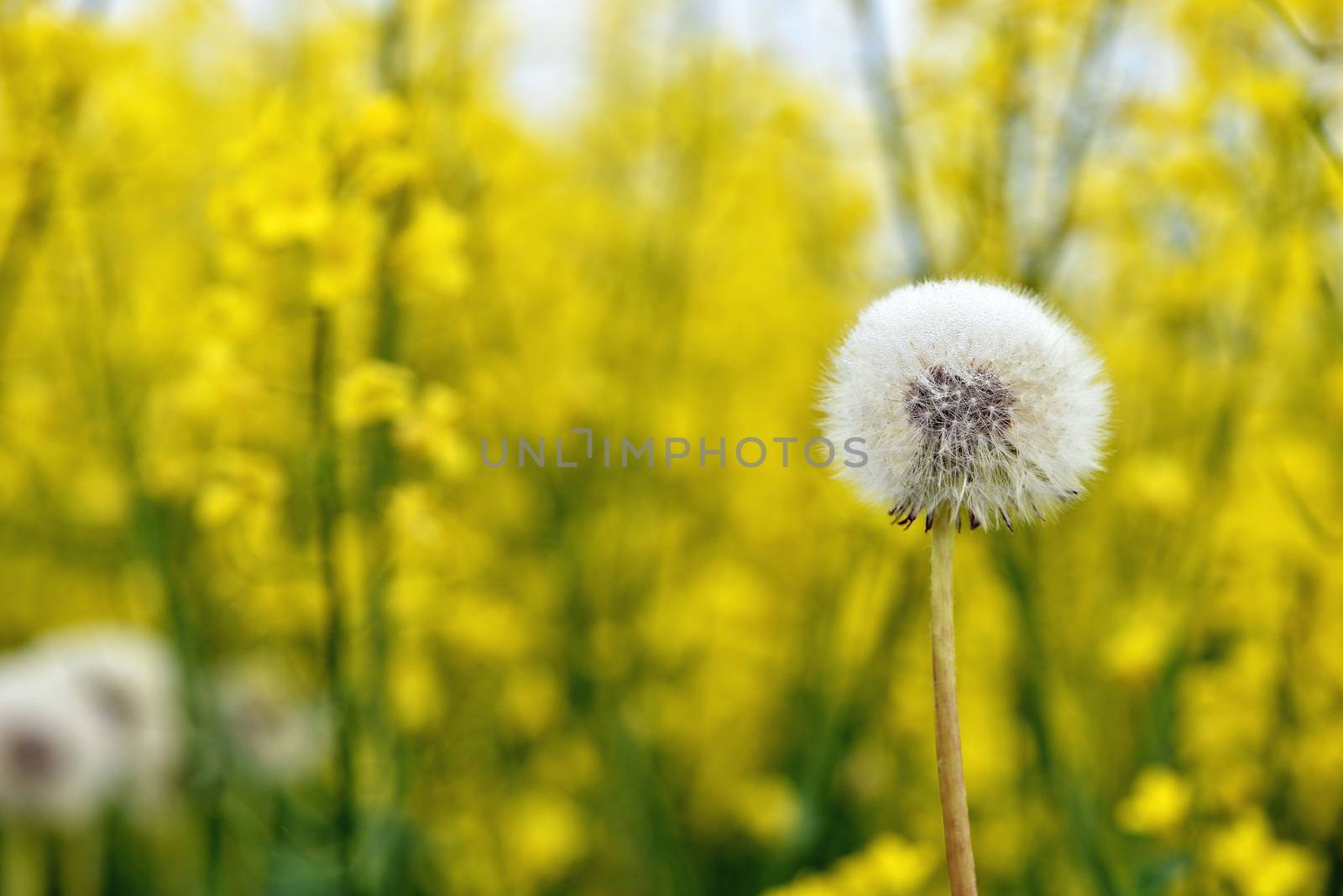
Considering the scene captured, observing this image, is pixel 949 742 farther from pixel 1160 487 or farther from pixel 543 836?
pixel 543 836

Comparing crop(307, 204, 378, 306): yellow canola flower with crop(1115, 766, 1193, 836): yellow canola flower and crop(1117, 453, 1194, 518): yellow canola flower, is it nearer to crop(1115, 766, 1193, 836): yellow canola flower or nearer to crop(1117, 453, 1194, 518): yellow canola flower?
crop(1115, 766, 1193, 836): yellow canola flower

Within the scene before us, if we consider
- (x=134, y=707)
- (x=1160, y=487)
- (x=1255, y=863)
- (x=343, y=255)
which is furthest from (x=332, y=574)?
(x=134, y=707)

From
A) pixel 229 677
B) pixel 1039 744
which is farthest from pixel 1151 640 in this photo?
pixel 229 677

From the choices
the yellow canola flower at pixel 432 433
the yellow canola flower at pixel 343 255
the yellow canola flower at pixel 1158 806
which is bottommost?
the yellow canola flower at pixel 1158 806

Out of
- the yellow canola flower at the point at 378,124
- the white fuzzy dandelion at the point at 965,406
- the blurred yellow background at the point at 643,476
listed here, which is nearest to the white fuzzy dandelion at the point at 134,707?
the blurred yellow background at the point at 643,476

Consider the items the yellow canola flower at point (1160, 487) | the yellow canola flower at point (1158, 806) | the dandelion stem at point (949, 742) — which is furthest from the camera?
the yellow canola flower at point (1160, 487)

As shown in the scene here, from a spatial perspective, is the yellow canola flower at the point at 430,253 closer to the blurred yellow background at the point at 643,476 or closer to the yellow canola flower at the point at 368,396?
the blurred yellow background at the point at 643,476

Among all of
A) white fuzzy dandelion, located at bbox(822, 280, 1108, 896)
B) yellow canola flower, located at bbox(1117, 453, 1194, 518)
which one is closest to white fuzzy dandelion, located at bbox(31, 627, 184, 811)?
yellow canola flower, located at bbox(1117, 453, 1194, 518)
